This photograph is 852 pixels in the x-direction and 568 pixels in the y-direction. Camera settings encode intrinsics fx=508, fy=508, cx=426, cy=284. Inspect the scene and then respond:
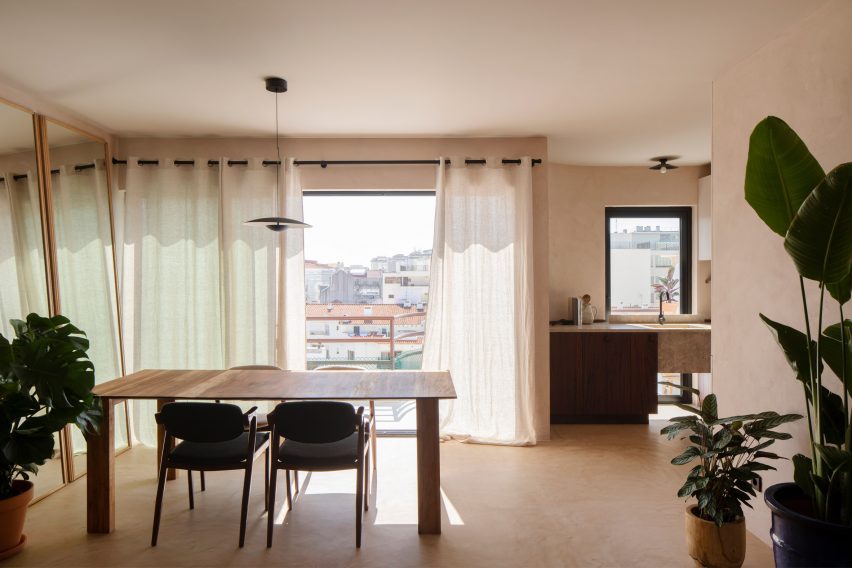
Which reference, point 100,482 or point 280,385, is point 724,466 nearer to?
point 280,385

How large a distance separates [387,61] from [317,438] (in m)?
2.05

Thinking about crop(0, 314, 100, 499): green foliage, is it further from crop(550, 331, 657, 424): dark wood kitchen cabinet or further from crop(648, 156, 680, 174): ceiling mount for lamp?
crop(648, 156, 680, 174): ceiling mount for lamp

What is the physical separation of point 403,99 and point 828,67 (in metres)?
2.27

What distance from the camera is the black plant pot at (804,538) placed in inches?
69.8

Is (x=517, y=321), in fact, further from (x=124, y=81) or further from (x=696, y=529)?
(x=124, y=81)

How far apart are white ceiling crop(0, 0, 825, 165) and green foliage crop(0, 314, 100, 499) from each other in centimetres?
148

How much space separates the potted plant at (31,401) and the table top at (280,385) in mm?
219

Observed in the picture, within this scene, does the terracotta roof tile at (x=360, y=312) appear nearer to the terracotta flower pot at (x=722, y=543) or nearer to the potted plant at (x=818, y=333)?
the terracotta flower pot at (x=722, y=543)

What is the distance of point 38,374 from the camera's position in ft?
7.87

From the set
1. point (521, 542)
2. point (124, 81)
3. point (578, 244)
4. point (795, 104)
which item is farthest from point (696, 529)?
point (124, 81)

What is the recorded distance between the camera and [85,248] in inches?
147

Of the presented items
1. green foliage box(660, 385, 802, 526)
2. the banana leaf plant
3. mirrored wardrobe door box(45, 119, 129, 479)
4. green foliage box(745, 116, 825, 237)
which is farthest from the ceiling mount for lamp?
mirrored wardrobe door box(45, 119, 129, 479)

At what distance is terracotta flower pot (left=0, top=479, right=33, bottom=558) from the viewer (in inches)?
97.3

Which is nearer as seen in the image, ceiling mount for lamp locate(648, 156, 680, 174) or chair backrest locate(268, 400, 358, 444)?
chair backrest locate(268, 400, 358, 444)
